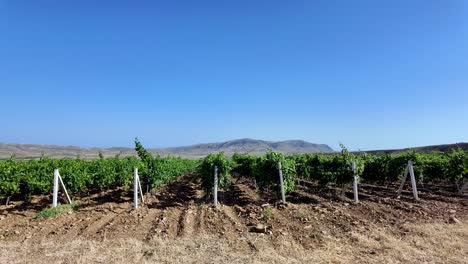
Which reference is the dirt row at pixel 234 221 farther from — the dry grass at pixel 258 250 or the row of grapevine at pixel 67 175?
the row of grapevine at pixel 67 175

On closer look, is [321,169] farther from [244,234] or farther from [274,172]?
[244,234]

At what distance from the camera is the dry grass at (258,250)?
5.54 meters

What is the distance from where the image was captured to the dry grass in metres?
5.54

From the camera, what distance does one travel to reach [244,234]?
23.0ft

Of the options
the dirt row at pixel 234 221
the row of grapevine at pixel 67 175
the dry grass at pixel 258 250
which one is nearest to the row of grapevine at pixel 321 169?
the dirt row at pixel 234 221

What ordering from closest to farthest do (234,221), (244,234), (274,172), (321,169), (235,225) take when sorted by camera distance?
(244,234) < (235,225) < (234,221) < (274,172) < (321,169)

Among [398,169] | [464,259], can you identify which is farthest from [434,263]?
[398,169]

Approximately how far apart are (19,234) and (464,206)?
42.8 feet

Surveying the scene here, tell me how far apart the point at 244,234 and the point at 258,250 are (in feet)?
3.53

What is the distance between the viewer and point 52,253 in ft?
19.5

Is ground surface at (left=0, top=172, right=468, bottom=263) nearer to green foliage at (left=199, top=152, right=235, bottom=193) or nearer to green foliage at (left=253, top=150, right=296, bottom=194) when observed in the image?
green foliage at (left=253, top=150, right=296, bottom=194)

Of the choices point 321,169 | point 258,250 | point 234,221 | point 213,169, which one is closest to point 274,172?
point 213,169

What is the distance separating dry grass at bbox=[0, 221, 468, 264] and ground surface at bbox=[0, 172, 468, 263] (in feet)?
0.06

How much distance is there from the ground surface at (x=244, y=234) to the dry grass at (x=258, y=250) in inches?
0.7
